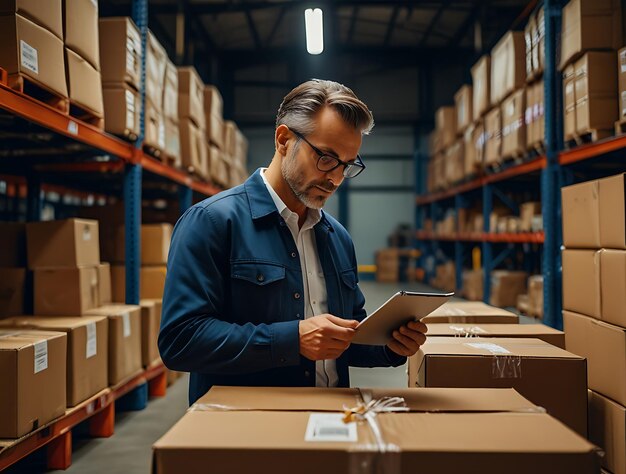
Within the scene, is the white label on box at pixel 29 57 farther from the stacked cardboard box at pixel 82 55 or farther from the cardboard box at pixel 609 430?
the cardboard box at pixel 609 430

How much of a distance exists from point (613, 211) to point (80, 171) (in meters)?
4.04

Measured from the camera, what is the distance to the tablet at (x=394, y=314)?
141 centimetres

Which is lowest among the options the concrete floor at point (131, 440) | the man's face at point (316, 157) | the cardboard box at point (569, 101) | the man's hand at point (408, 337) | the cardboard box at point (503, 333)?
the concrete floor at point (131, 440)

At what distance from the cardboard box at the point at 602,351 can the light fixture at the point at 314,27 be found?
5.75 metres

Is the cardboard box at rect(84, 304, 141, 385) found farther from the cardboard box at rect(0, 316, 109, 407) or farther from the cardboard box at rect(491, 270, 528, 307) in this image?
the cardboard box at rect(491, 270, 528, 307)

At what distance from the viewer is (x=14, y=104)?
8.18 feet

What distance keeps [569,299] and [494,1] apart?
9579mm

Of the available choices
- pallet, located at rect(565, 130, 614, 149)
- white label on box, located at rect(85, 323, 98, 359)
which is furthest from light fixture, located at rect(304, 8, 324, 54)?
white label on box, located at rect(85, 323, 98, 359)

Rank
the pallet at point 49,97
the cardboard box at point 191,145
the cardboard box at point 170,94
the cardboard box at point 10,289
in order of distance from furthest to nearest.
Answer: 1. the cardboard box at point 191,145
2. the cardboard box at point 170,94
3. the cardboard box at point 10,289
4. the pallet at point 49,97

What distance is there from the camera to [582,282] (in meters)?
2.88

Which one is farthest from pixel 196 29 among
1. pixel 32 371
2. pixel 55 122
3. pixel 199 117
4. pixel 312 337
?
pixel 312 337

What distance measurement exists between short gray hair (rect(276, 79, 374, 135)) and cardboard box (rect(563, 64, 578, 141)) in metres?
3.37

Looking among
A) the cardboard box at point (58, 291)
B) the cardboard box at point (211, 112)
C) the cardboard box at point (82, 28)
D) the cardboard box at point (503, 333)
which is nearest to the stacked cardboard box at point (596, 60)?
the cardboard box at point (503, 333)

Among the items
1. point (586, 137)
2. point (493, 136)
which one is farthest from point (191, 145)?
point (586, 137)
